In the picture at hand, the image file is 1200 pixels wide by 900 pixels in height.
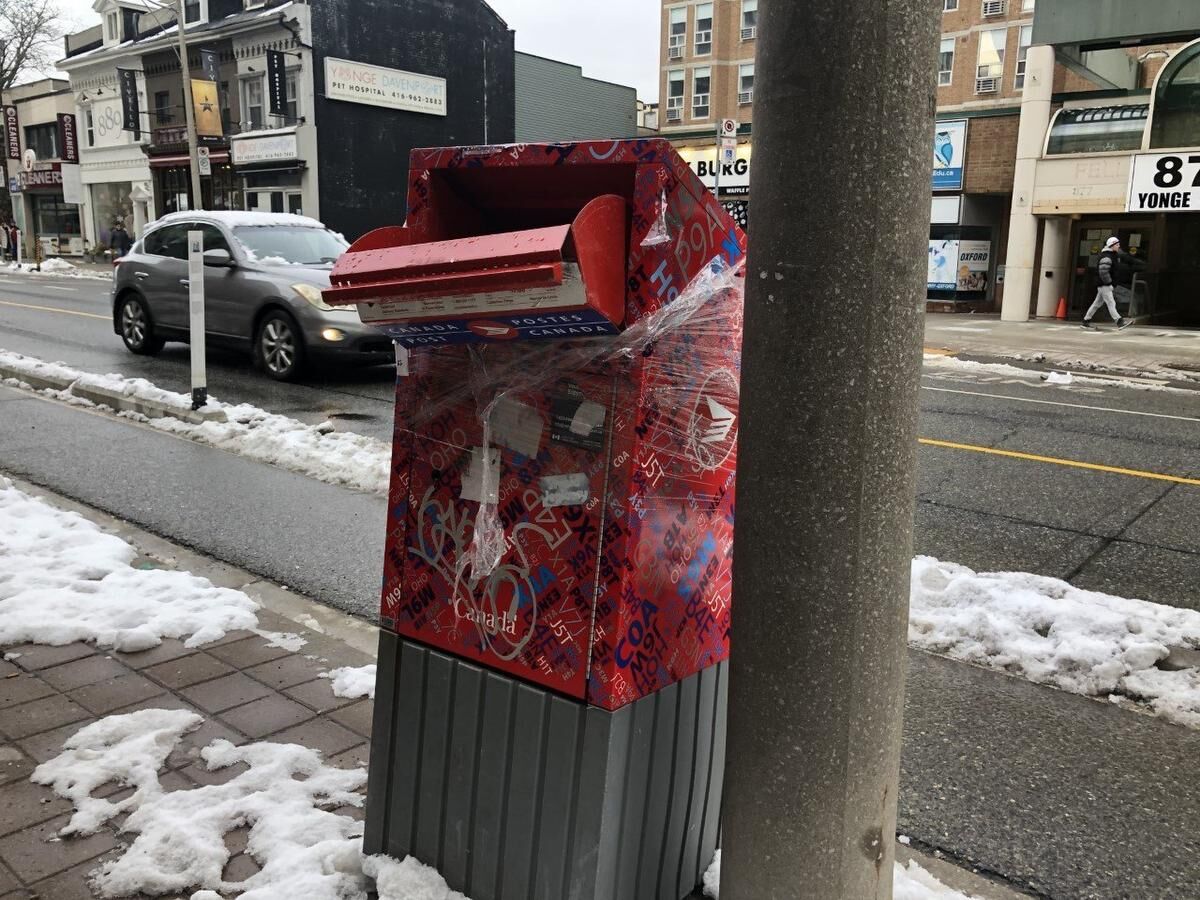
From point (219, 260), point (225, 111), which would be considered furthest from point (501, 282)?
point (225, 111)

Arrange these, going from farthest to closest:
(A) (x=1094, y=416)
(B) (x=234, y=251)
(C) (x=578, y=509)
Result: (B) (x=234, y=251) < (A) (x=1094, y=416) < (C) (x=578, y=509)

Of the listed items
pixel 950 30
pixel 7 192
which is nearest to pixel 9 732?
pixel 950 30

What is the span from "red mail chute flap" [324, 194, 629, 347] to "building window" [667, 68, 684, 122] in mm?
46168

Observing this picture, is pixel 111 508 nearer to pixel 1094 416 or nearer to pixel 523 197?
A: pixel 523 197

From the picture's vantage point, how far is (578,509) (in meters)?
2.10

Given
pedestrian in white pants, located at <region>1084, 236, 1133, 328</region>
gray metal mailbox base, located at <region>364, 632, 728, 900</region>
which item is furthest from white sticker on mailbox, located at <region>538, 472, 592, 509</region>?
pedestrian in white pants, located at <region>1084, 236, 1133, 328</region>

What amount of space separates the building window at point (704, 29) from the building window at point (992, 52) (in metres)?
12.1

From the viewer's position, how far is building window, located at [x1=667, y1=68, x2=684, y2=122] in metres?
45.4

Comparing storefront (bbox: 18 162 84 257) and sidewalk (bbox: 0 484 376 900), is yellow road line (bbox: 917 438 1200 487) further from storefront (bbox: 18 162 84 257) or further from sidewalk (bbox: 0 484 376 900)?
storefront (bbox: 18 162 84 257)

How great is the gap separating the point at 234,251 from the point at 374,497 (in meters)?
6.09

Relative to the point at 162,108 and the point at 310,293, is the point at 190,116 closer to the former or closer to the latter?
the point at 162,108

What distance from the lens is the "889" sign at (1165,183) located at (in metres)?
20.3

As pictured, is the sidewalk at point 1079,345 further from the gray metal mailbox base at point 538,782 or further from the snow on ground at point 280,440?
the gray metal mailbox base at point 538,782

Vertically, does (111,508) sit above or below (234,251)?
below
